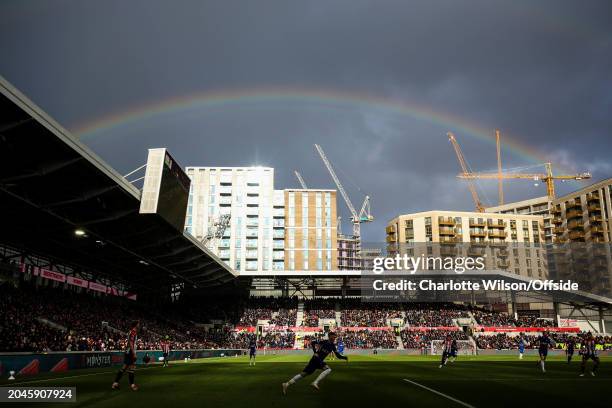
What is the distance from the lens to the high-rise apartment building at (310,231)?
155625 millimetres

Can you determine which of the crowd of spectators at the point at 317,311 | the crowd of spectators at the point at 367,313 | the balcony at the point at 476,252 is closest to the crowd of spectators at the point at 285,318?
the crowd of spectators at the point at 317,311

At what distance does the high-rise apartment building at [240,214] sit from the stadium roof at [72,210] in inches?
3444

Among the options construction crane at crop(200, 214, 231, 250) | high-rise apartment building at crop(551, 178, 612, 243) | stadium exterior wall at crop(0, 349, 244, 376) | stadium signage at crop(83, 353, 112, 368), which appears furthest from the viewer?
construction crane at crop(200, 214, 231, 250)

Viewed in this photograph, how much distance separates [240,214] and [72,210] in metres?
118

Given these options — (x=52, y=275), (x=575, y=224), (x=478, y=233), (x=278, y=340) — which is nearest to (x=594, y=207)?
(x=575, y=224)

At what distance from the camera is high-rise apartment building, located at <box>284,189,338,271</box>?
156 meters

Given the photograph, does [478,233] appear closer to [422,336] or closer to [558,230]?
[558,230]

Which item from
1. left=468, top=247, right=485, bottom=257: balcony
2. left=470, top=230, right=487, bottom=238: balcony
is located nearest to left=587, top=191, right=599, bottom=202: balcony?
left=470, top=230, right=487, bottom=238: balcony

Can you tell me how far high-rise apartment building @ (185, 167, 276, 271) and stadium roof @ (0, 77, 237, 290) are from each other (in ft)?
287

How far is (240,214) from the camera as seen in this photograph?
15575 cm

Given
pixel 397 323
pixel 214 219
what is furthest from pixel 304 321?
pixel 214 219

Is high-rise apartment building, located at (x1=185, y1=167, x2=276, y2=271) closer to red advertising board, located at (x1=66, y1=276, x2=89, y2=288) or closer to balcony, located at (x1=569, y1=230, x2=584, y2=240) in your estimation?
balcony, located at (x1=569, y1=230, x2=584, y2=240)

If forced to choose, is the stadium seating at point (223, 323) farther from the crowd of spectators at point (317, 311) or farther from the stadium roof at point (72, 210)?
the stadium roof at point (72, 210)

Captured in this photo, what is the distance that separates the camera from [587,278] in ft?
422
